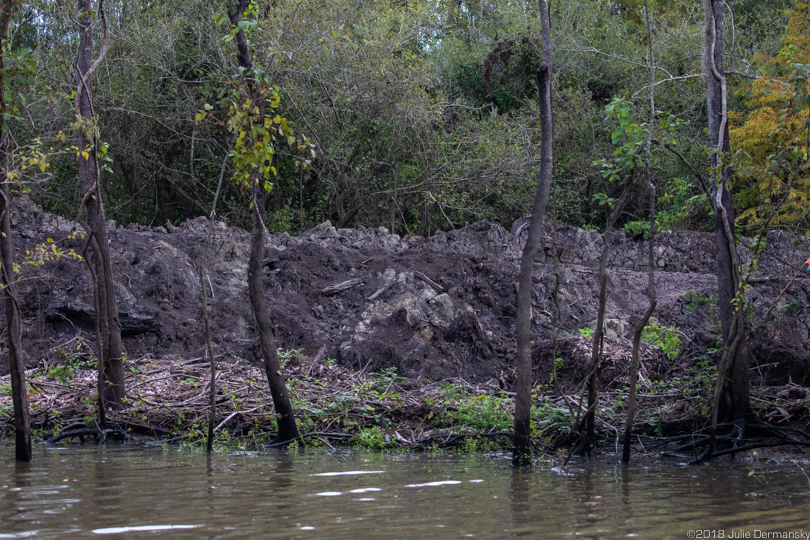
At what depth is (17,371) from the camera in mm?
6012

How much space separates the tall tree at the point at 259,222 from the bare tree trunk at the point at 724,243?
459 centimetres

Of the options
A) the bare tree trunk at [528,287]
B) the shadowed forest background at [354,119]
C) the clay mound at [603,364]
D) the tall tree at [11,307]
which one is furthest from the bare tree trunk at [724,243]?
the shadowed forest background at [354,119]

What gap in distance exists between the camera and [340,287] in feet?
45.0

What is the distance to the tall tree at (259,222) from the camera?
667 centimetres

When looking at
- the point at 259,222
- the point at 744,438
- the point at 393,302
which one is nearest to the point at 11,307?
the point at 259,222

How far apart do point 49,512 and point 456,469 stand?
3.49 metres

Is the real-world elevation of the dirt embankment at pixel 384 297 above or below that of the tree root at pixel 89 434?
above

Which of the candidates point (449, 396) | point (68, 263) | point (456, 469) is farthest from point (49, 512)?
point (68, 263)

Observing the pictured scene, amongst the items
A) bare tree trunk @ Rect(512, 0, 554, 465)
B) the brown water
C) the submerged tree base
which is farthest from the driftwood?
bare tree trunk @ Rect(512, 0, 554, 465)

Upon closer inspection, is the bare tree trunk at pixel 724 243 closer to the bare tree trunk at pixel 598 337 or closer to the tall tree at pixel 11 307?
the bare tree trunk at pixel 598 337

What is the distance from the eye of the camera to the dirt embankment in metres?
11.4

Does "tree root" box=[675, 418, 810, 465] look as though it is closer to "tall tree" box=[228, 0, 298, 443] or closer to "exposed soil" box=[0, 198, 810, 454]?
"exposed soil" box=[0, 198, 810, 454]

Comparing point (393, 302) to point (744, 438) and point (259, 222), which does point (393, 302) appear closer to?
point (259, 222)

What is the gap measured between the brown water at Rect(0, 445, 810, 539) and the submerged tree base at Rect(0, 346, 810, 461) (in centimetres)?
90
